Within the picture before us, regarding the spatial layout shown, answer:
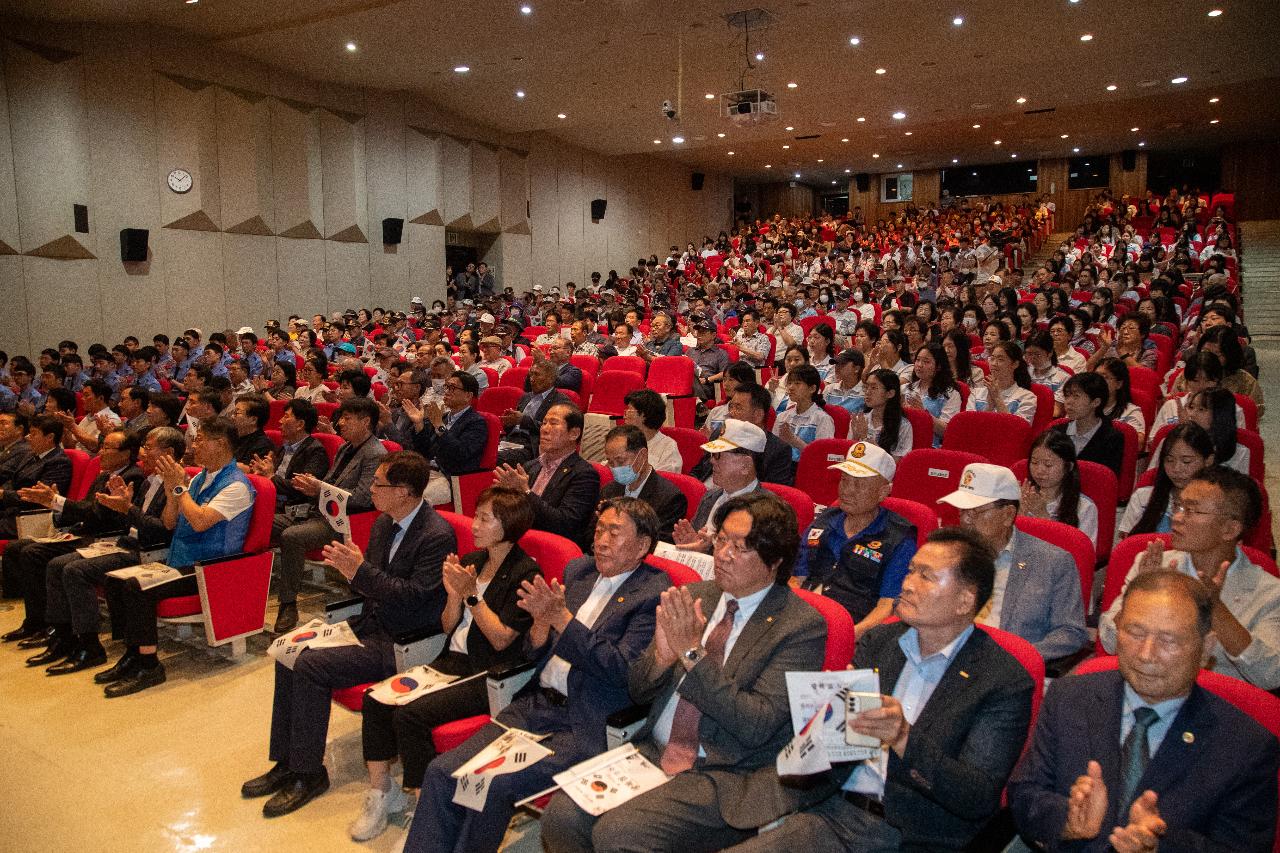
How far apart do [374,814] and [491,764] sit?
2.68ft

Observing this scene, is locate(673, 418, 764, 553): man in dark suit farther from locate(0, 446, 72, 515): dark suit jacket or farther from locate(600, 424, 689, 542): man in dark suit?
locate(0, 446, 72, 515): dark suit jacket

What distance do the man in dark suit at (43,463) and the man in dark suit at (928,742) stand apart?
16.5ft

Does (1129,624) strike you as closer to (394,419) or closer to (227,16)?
(394,419)

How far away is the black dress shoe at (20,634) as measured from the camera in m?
4.68

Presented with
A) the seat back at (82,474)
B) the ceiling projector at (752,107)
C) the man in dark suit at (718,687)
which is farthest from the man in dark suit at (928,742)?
the ceiling projector at (752,107)

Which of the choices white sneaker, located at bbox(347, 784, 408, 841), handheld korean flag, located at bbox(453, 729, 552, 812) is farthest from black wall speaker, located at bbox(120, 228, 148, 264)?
handheld korean flag, located at bbox(453, 729, 552, 812)

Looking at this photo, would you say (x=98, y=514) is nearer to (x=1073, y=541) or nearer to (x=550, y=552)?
(x=550, y=552)

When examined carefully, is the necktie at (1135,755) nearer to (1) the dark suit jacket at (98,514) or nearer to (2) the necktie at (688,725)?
(2) the necktie at (688,725)

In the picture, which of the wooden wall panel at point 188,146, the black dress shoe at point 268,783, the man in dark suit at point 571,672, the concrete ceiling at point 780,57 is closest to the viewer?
the man in dark suit at point 571,672

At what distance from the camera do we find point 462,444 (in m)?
5.27

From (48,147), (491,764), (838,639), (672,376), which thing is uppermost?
(48,147)

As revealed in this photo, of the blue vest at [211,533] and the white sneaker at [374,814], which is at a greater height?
the blue vest at [211,533]

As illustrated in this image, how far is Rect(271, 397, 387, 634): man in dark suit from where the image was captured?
4660mm

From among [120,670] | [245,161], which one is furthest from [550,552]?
[245,161]
